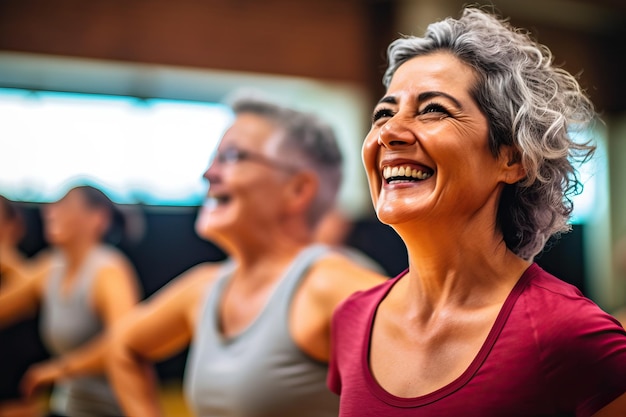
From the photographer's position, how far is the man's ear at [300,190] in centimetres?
147

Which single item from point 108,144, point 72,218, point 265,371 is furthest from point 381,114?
point 108,144

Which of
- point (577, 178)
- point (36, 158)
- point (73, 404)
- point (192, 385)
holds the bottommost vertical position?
point (73, 404)

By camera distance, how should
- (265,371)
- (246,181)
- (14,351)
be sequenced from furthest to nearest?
1. (14,351)
2. (246,181)
3. (265,371)

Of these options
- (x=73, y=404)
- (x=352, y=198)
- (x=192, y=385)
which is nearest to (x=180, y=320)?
(x=192, y=385)

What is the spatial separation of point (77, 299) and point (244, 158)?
2.99ft

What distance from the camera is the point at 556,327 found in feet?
2.42

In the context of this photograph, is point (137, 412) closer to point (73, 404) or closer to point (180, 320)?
point (180, 320)

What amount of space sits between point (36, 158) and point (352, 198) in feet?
5.00

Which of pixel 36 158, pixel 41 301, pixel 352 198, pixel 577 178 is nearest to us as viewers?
pixel 577 178

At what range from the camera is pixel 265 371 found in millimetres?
1223

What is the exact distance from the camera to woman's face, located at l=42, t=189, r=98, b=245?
224cm

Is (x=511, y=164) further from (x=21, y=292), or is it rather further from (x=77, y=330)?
(x=21, y=292)

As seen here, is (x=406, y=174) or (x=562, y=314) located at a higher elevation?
(x=406, y=174)

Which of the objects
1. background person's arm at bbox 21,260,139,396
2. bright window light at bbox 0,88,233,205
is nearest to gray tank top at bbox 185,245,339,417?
background person's arm at bbox 21,260,139,396
